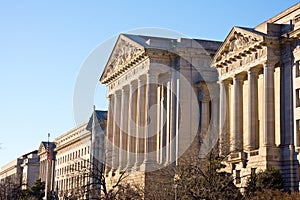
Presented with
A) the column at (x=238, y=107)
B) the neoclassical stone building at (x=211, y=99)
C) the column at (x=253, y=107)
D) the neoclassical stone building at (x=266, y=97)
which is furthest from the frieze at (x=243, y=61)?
the column at (x=238, y=107)

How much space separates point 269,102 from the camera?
217 ft

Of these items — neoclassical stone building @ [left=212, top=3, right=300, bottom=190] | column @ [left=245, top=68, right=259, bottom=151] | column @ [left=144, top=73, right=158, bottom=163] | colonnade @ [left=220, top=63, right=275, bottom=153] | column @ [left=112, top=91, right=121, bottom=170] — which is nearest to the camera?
neoclassical stone building @ [left=212, top=3, right=300, bottom=190]

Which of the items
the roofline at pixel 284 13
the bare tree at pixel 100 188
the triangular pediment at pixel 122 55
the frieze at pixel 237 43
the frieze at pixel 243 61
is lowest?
the bare tree at pixel 100 188

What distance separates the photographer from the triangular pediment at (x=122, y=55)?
90.7 meters

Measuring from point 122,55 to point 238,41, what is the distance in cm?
3143

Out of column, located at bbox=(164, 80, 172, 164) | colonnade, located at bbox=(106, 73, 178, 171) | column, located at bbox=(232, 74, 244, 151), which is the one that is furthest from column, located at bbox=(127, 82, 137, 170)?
column, located at bbox=(232, 74, 244, 151)

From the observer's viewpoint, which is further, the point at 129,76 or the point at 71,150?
the point at 71,150

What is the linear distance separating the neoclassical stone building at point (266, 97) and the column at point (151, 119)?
1689 cm

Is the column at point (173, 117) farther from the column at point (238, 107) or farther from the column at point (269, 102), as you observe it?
the column at point (269, 102)

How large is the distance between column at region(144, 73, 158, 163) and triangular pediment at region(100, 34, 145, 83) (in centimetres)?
449

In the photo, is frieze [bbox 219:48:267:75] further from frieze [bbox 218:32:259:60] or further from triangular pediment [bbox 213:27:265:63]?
frieze [bbox 218:32:259:60]

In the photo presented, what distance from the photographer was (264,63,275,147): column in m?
65.6

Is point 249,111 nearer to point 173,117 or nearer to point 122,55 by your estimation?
point 173,117

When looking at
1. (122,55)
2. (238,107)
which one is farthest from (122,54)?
(238,107)
